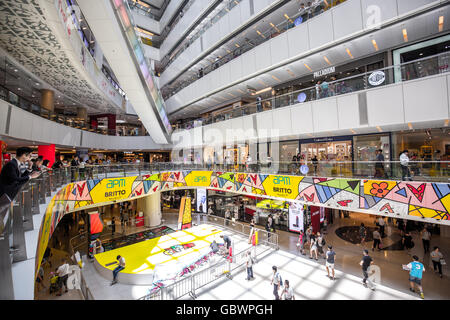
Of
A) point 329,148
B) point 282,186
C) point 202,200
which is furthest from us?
point 202,200

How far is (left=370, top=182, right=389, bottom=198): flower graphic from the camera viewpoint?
10.0 metres

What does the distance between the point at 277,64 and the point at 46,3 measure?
13.3 m

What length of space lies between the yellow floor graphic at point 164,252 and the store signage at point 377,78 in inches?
541

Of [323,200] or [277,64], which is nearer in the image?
[323,200]

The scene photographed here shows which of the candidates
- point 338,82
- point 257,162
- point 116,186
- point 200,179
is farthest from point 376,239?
point 116,186

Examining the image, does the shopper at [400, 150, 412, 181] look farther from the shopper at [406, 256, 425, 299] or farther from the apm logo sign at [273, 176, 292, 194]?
the apm logo sign at [273, 176, 292, 194]

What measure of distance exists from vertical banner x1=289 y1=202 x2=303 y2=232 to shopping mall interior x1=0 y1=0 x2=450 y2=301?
13 centimetres

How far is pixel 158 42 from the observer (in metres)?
35.8

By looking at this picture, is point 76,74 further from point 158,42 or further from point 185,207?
point 158,42

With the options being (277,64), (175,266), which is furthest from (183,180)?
(277,64)

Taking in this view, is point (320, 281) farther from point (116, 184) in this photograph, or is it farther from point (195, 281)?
point (116, 184)

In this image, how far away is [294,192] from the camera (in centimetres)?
1337

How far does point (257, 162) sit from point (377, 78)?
27.1ft

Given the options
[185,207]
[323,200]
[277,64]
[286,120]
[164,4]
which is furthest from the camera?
[164,4]
